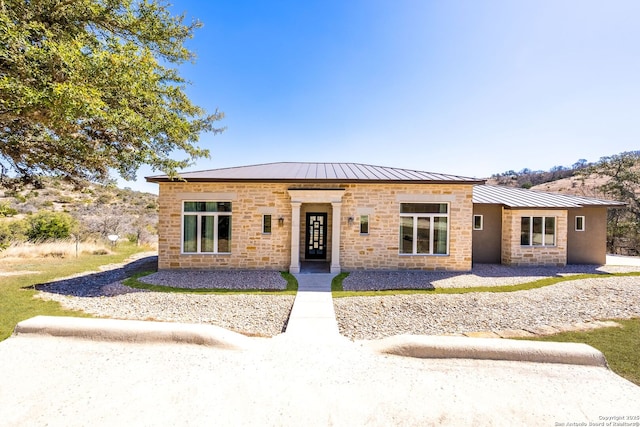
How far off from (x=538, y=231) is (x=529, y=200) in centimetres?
169

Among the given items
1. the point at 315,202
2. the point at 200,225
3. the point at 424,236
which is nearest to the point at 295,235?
the point at 315,202

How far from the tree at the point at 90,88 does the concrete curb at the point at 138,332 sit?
3957 millimetres

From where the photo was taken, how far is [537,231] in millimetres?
13320

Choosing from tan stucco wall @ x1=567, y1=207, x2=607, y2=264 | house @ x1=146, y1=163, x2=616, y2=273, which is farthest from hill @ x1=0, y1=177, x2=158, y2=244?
tan stucco wall @ x1=567, y1=207, x2=607, y2=264

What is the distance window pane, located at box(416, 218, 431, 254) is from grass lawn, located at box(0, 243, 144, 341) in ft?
38.0

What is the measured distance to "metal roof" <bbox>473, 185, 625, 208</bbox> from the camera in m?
13.1

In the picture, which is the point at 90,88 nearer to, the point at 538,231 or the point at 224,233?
the point at 224,233

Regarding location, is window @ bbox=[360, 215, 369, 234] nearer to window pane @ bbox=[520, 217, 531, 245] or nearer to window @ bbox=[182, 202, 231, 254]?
window @ bbox=[182, 202, 231, 254]

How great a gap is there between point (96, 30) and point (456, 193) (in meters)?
13.0

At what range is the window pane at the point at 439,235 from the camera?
38.7 ft

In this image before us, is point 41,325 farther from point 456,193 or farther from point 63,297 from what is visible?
point 456,193

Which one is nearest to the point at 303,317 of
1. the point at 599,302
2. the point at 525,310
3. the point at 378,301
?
the point at 378,301

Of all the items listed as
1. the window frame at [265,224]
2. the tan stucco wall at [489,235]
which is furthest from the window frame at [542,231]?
the window frame at [265,224]

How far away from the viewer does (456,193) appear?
11.6m
